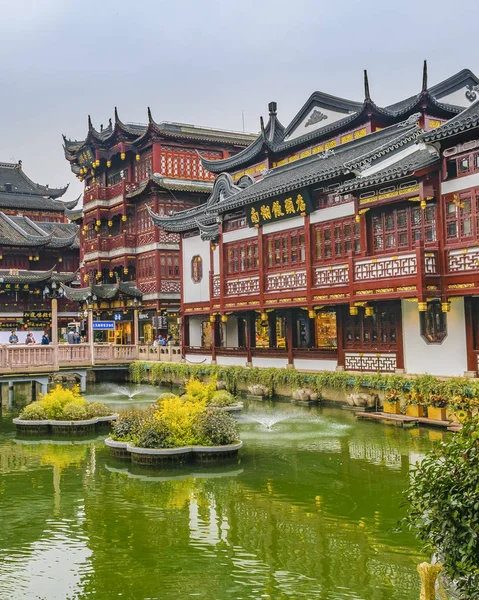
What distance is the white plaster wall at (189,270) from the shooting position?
3731 cm

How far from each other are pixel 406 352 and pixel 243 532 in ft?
46.9

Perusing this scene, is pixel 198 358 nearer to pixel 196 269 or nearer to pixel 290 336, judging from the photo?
pixel 196 269

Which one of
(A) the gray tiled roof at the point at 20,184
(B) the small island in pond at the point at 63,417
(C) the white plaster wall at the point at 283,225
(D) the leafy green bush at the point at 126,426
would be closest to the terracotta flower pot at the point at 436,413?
(D) the leafy green bush at the point at 126,426

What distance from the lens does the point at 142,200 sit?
4834cm

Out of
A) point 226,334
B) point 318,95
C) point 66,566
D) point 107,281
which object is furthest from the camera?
point 107,281

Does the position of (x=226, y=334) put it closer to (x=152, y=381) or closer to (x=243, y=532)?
(x=152, y=381)

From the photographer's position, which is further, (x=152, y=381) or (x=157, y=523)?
(x=152, y=381)

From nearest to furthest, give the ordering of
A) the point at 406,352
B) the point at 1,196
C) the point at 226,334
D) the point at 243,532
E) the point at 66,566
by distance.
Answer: the point at 66,566 → the point at 243,532 → the point at 406,352 → the point at 226,334 → the point at 1,196

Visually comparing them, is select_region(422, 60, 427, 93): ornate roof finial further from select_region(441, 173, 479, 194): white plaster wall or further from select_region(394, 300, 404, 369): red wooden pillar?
select_region(394, 300, 404, 369): red wooden pillar

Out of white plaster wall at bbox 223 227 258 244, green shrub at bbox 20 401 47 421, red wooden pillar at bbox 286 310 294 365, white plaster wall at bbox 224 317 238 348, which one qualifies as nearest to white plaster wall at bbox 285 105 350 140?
white plaster wall at bbox 223 227 258 244

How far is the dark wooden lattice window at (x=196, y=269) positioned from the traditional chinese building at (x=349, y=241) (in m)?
0.10

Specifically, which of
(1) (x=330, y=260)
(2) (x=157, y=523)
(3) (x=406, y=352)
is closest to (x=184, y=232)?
(1) (x=330, y=260)

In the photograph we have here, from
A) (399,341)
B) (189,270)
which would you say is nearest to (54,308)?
(189,270)

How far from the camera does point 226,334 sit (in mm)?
37062
